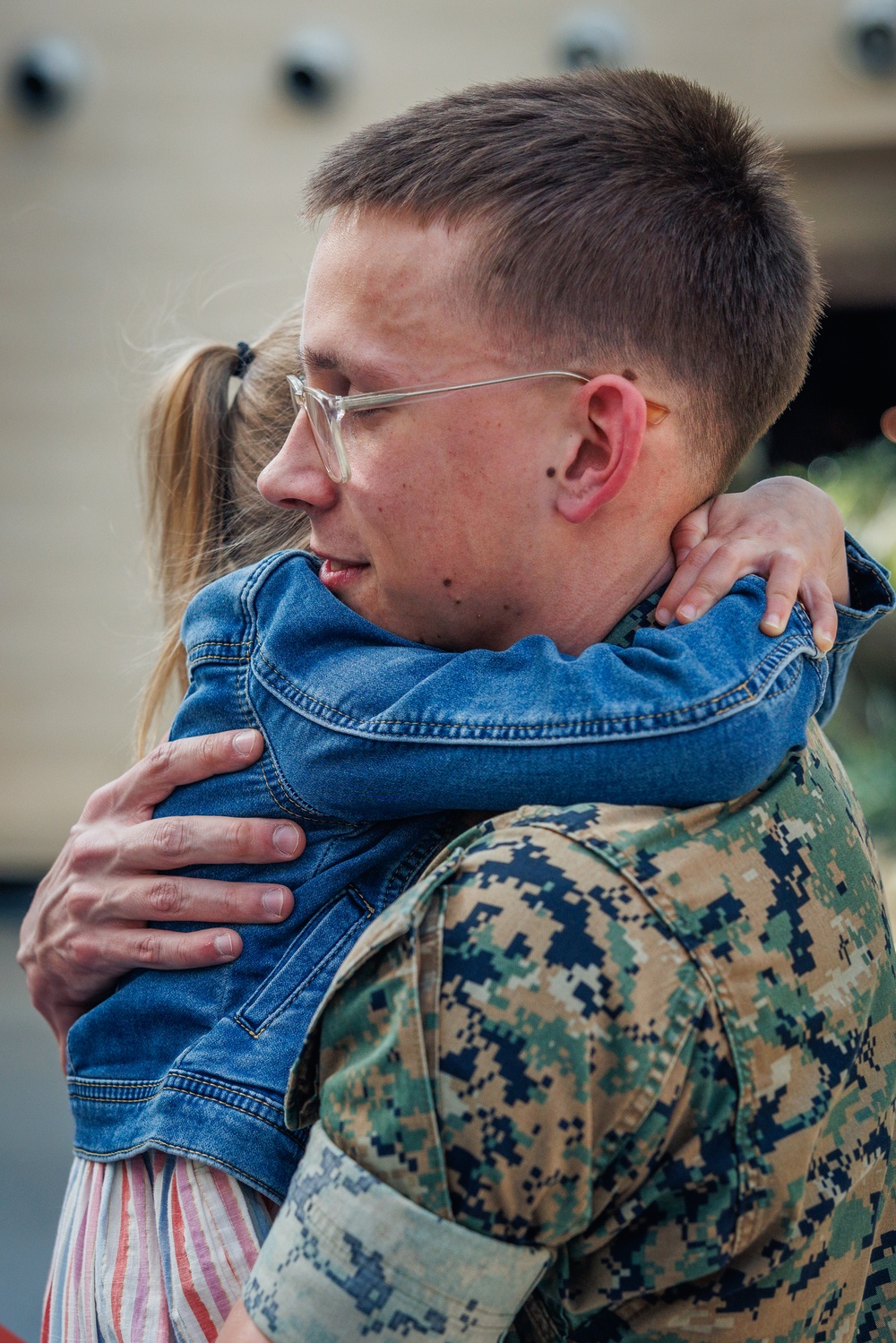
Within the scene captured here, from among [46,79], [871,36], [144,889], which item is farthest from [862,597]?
[46,79]

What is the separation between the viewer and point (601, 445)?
1402mm

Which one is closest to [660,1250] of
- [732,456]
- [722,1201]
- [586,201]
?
[722,1201]

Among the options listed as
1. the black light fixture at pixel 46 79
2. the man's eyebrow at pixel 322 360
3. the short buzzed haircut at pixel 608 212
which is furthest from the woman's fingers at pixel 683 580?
the black light fixture at pixel 46 79

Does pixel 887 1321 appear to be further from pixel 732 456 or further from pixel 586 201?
pixel 586 201

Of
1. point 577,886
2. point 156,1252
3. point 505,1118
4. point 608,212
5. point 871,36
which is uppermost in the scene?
point 871,36

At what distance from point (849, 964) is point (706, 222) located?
882mm

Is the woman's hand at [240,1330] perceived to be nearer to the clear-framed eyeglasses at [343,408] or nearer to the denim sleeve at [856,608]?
the clear-framed eyeglasses at [343,408]

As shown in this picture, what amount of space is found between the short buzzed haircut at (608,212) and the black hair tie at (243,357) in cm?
66

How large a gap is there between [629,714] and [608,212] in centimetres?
62

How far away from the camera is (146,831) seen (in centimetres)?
162

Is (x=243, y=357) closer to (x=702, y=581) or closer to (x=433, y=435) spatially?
(x=433, y=435)

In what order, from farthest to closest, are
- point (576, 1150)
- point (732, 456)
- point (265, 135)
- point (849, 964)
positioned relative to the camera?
point (265, 135) < point (732, 456) < point (849, 964) < point (576, 1150)

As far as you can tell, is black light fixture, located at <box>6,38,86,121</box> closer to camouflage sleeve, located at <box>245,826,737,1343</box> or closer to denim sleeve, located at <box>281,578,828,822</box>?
denim sleeve, located at <box>281,578,828,822</box>

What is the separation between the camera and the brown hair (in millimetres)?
2055
